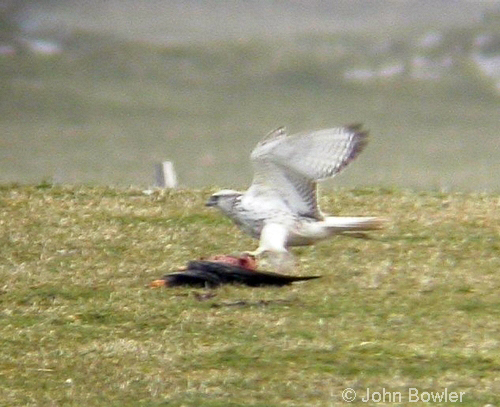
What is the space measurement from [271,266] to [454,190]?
269 centimetres

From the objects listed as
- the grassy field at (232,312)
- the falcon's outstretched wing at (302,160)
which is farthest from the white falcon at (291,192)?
the grassy field at (232,312)

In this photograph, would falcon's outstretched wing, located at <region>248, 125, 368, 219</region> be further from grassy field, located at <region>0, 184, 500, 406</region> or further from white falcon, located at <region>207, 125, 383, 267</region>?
grassy field, located at <region>0, 184, 500, 406</region>

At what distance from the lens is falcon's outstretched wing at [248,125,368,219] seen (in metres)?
7.30

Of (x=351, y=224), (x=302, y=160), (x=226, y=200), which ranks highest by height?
(x=302, y=160)

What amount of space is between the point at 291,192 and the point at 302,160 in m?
0.22

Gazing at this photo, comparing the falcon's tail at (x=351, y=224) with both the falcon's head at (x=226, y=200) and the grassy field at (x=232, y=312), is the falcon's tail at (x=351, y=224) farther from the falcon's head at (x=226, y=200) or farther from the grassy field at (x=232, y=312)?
the falcon's head at (x=226, y=200)

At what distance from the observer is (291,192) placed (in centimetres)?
750

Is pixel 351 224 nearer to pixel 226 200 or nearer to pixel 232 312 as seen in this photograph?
pixel 226 200

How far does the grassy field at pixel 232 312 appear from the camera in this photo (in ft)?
Result: 19.0

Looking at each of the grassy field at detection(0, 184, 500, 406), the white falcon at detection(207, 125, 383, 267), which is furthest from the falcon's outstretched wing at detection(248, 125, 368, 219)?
the grassy field at detection(0, 184, 500, 406)

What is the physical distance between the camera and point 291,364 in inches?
237

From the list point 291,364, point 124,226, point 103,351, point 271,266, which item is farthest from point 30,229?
point 291,364

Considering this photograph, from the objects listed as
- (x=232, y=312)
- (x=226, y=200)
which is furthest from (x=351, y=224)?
(x=232, y=312)

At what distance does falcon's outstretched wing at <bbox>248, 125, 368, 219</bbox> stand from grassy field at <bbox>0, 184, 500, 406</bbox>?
1.50 ft
